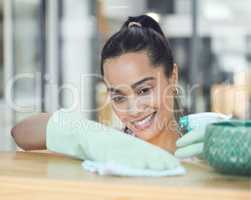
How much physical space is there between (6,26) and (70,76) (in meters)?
0.67

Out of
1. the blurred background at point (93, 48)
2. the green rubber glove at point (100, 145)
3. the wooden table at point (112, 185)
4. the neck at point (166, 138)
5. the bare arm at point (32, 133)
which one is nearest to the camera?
the wooden table at point (112, 185)

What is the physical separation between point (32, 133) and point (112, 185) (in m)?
0.37

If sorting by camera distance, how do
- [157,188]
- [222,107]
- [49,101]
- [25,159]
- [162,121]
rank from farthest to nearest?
1. [49,101]
2. [222,107]
3. [162,121]
4. [25,159]
5. [157,188]

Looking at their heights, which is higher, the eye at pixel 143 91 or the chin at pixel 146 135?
the eye at pixel 143 91

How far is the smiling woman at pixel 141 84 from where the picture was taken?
1107mm

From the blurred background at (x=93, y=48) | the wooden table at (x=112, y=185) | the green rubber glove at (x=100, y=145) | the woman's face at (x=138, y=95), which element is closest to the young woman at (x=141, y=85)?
the woman's face at (x=138, y=95)

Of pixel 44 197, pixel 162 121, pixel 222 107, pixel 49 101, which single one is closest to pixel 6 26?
pixel 49 101

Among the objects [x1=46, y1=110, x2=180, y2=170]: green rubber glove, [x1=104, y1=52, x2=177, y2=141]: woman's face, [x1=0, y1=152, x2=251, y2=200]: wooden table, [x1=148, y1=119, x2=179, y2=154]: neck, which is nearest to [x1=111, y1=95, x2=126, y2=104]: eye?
[x1=104, y1=52, x2=177, y2=141]: woman's face

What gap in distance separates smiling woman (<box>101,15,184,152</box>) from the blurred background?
8.20 ft

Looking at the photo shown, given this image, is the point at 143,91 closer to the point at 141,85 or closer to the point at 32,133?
the point at 141,85

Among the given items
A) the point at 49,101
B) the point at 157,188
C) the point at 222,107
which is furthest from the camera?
the point at 49,101

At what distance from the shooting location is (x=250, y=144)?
0.69 meters

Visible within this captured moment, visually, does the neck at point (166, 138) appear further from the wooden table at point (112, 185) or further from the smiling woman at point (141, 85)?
the wooden table at point (112, 185)

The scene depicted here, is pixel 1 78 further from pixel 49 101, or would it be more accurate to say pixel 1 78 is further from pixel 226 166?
pixel 226 166
